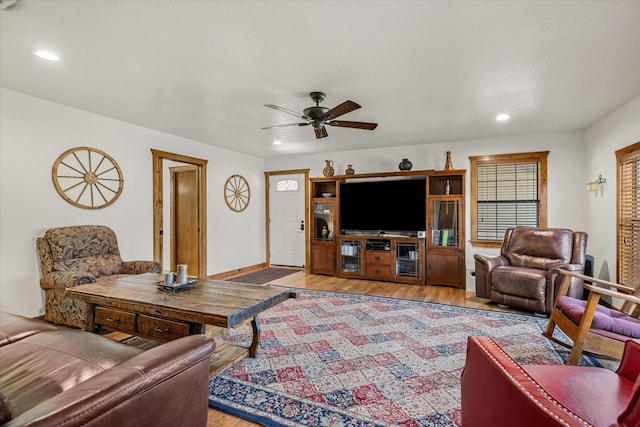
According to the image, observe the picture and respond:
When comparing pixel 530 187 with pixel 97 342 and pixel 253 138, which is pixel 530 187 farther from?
pixel 97 342

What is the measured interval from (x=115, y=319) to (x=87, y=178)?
222 cm

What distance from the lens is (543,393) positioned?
85 centimetres

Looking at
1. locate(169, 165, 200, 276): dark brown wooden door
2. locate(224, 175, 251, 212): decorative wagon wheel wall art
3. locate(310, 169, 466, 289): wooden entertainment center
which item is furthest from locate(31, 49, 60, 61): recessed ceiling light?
locate(310, 169, 466, 289): wooden entertainment center

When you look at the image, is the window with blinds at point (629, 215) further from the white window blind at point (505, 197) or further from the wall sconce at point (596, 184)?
the white window blind at point (505, 197)

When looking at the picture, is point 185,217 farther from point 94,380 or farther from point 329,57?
point 94,380

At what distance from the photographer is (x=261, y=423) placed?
1.75 m

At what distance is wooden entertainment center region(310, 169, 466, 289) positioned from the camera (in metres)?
5.08

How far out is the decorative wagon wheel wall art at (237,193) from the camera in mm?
5859

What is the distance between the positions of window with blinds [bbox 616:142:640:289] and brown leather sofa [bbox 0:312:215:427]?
14.2ft

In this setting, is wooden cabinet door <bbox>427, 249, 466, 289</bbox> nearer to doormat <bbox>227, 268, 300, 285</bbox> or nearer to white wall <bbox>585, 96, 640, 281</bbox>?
white wall <bbox>585, 96, 640, 281</bbox>

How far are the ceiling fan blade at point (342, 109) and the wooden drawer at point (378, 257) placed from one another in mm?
2994

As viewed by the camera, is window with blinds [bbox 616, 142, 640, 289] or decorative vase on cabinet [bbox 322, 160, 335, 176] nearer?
window with blinds [bbox 616, 142, 640, 289]

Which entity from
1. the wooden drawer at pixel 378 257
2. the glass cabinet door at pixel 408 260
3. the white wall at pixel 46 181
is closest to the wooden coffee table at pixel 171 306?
the white wall at pixel 46 181

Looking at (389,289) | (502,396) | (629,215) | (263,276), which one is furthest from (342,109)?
(263,276)
